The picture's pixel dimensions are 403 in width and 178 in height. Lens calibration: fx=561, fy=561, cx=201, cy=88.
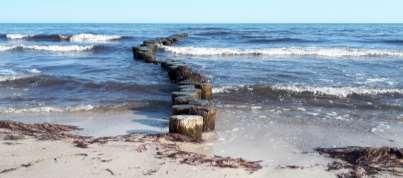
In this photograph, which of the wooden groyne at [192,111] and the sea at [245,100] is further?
the sea at [245,100]

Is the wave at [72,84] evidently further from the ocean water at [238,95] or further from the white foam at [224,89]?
the white foam at [224,89]

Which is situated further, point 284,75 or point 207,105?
point 284,75

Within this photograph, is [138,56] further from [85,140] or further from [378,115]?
[85,140]

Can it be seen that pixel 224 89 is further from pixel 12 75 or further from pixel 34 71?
pixel 34 71

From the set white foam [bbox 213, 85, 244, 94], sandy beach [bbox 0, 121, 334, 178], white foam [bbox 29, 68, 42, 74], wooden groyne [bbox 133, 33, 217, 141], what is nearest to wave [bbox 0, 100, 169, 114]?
wooden groyne [bbox 133, 33, 217, 141]

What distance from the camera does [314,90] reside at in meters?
11.1

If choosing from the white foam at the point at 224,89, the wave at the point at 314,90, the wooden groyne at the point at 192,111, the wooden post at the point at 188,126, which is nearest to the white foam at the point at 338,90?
the wave at the point at 314,90

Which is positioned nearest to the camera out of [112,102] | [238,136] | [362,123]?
[238,136]

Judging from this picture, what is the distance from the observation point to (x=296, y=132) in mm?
7582

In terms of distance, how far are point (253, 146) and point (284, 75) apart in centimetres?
729

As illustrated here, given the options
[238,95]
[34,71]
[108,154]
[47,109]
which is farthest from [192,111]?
[34,71]

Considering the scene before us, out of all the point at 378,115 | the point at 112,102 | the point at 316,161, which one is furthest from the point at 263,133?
the point at 112,102

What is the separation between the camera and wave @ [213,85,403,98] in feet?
35.7

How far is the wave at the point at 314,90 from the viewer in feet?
35.7
